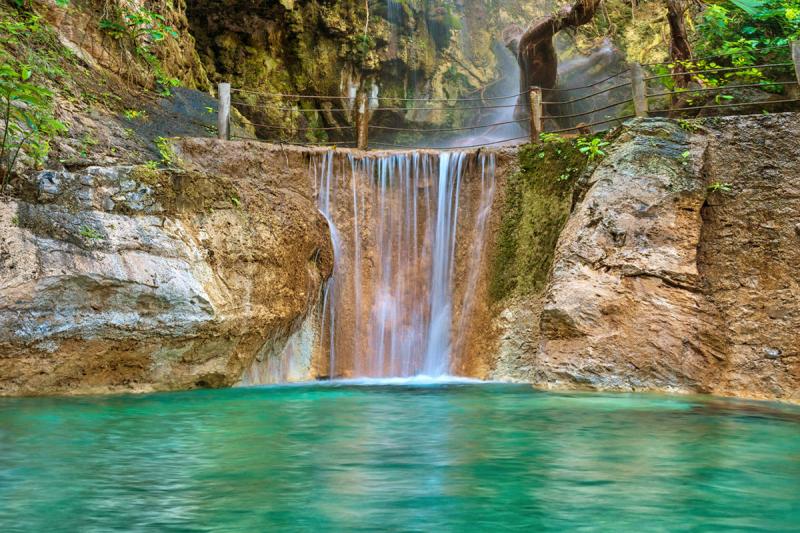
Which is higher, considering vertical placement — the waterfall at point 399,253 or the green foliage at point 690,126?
the green foliage at point 690,126

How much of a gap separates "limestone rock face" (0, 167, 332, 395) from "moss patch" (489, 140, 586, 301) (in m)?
3.19

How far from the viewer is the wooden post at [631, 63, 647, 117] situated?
9.76 meters

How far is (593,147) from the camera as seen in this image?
9.06m

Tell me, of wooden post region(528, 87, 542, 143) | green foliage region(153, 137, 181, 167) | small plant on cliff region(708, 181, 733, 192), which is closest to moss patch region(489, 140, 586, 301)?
wooden post region(528, 87, 542, 143)

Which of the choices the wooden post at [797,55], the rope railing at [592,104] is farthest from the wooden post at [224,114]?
the wooden post at [797,55]

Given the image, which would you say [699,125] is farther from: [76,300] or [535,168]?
[76,300]

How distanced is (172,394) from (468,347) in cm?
429

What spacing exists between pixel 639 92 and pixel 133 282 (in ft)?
22.6

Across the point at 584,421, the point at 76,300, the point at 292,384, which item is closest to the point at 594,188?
the point at 584,421

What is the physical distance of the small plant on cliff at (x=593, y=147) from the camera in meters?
9.00

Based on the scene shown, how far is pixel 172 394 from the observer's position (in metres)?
7.55

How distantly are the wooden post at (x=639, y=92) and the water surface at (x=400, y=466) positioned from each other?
14.6ft

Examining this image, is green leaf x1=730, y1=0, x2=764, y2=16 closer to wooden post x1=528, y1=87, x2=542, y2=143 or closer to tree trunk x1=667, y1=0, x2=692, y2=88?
tree trunk x1=667, y1=0, x2=692, y2=88

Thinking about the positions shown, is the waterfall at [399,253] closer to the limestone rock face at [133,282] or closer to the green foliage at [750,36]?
the limestone rock face at [133,282]
